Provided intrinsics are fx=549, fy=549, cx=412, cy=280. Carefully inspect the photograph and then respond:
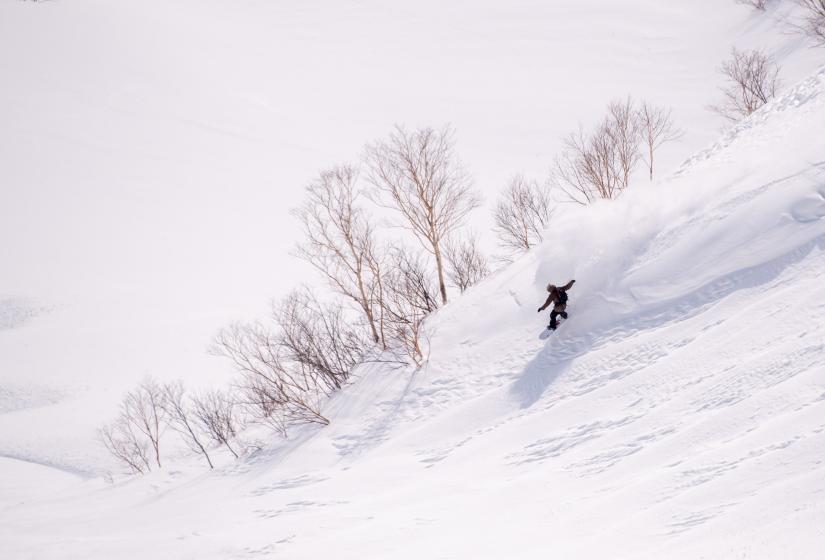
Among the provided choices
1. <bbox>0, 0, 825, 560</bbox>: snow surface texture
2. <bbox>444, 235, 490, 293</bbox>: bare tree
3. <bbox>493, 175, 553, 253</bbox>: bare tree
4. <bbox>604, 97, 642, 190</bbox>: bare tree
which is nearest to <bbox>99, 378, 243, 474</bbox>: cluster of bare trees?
<bbox>0, 0, 825, 560</bbox>: snow surface texture

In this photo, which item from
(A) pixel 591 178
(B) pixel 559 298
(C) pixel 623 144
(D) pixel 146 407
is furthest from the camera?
(D) pixel 146 407

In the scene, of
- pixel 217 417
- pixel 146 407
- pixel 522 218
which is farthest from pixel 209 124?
pixel 522 218

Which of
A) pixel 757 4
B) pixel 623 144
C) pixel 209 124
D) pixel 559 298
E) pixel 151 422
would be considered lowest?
pixel 559 298

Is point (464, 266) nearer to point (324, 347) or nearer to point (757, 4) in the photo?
point (324, 347)

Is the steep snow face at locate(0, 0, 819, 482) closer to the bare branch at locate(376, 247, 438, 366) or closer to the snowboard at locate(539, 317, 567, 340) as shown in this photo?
the bare branch at locate(376, 247, 438, 366)

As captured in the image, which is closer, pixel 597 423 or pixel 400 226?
pixel 597 423

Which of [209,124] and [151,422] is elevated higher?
[209,124]

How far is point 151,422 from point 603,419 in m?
32.0

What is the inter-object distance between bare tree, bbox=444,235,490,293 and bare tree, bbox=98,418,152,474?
19759 millimetres

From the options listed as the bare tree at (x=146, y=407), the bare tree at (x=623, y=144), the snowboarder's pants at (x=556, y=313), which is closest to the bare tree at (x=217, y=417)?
the bare tree at (x=146, y=407)

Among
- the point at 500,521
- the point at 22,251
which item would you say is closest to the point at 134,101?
the point at 22,251

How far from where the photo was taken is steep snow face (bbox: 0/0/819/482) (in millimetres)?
40031

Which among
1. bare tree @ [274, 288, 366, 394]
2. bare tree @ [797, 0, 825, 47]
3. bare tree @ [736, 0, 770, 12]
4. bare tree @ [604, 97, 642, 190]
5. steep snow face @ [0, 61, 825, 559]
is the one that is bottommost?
steep snow face @ [0, 61, 825, 559]

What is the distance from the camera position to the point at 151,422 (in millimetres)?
34219
